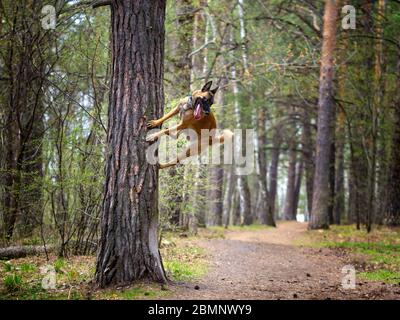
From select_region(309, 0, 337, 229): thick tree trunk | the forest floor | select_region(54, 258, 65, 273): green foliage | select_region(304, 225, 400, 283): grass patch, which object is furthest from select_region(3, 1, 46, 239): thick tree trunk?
select_region(309, 0, 337, 229): thick tree trunk

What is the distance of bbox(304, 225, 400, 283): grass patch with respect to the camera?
34.8ft

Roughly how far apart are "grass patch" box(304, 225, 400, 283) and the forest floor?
0.02 metres

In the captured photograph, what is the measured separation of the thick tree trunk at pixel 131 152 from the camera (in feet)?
24.8

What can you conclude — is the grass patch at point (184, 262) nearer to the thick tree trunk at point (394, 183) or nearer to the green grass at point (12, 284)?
the green grass at point (12, 284)

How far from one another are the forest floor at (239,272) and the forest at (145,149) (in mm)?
40

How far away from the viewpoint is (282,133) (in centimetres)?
3353

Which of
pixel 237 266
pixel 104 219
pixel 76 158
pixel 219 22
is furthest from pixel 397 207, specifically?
pixel 104 219

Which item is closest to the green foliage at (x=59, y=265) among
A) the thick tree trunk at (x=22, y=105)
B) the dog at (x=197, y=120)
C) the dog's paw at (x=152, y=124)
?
the thick tree trunk at (x=22, y=105)

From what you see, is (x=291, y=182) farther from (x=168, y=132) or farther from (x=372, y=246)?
(x=168, y=132)

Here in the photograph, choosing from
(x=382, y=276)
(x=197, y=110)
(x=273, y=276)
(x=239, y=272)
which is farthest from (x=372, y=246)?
(x=197, y=110)

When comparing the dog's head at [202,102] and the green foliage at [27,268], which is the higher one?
the dog's head at [202,102]

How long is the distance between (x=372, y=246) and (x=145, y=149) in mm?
9765

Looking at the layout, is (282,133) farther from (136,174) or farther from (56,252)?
(136,174)

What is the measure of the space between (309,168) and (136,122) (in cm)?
2612
